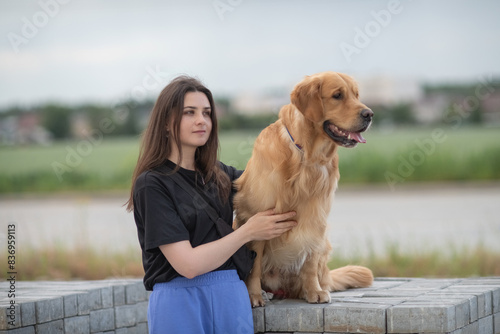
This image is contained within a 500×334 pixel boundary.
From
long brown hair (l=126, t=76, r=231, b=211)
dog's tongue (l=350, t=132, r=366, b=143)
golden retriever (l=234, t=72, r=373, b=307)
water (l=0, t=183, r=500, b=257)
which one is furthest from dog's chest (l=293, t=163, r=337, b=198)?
water (l=0, t=183, r=500, b=257)

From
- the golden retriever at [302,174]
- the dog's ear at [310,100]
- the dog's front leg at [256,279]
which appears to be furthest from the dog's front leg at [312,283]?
the dog's ear at [310,100]

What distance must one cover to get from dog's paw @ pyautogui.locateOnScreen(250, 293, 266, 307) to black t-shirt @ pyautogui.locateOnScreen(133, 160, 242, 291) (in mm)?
258

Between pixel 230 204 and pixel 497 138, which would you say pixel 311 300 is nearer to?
pixel 230 204

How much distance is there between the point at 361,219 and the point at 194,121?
9204mm

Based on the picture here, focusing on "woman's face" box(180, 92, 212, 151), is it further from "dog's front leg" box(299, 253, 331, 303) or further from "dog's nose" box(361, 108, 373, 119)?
"dog's front leg" box(299, 253, 331, 303)

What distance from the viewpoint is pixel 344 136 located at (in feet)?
9.41

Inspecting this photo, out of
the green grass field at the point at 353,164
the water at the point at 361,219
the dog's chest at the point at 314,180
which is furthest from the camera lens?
the green grass field at the point at 353,164

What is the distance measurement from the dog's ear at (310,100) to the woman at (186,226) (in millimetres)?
436

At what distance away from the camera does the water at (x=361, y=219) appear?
703 cm

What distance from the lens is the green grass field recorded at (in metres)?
15.2

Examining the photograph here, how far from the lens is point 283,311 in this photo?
2.98m

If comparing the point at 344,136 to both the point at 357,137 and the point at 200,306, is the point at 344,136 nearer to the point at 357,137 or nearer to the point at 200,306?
the point at 357,137

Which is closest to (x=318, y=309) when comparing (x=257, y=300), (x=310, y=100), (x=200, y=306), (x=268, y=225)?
(x=257, y=300)

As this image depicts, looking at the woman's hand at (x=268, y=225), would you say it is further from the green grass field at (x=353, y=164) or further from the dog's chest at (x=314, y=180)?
the green grass field at (x=353, y=164)
